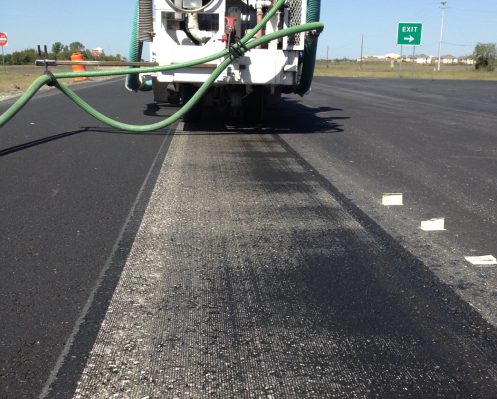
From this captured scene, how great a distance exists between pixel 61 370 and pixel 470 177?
6387mm

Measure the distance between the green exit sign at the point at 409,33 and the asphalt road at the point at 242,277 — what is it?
50153 millimetres

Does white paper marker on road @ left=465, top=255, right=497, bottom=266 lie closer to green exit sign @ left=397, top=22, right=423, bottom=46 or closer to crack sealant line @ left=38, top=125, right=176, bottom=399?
crack sealant line @ left=38, top=125, right=176, bottom=399

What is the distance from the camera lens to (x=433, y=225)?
5406 millimetres

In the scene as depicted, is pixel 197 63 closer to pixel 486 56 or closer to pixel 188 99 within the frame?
pixel 188 99

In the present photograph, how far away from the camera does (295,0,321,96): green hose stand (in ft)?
33.8

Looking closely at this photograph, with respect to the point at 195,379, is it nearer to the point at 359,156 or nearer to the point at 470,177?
the point at 470,177

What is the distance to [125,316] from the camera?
3561mm

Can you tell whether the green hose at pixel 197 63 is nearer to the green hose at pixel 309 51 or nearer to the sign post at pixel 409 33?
the green hose at pixel 309 51

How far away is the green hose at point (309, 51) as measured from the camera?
10.3 m

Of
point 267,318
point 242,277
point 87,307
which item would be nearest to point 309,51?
point 242,277

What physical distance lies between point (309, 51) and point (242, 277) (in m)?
7.35

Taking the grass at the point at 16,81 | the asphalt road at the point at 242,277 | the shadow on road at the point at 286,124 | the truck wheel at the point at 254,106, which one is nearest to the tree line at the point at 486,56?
the grass at the point at 16,81

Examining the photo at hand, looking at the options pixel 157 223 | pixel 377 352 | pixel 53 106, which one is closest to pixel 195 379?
pixel 377 352

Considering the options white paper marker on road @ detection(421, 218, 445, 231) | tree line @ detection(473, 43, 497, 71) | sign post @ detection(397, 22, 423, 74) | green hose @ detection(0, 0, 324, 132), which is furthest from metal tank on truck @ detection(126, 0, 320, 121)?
tree line @ detection(473, 43, 497, 71)
